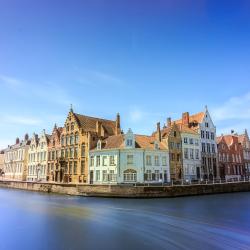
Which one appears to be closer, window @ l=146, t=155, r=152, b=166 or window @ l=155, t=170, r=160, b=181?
window @ l=146, t=155, r=152, b=166

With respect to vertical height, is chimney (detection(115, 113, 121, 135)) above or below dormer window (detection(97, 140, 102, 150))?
above

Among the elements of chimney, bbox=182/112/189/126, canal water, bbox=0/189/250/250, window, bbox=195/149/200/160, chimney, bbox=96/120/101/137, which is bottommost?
canal water, bbox=0/189/250/250

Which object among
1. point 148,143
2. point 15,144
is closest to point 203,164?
point 148,143

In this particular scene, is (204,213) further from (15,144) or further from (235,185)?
(15,144)

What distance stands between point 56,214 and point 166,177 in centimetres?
2928

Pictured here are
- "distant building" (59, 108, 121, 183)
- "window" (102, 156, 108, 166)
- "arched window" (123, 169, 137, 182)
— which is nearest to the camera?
"arched window" (123, 169, 137, 182)

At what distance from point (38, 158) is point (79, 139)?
2082cm

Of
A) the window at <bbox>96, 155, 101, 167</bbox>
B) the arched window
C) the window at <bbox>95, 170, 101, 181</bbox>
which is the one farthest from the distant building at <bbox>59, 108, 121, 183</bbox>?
the arched window

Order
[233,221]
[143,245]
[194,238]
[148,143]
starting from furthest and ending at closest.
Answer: [148,143]
[233,221]
[194,238]
[143,245]

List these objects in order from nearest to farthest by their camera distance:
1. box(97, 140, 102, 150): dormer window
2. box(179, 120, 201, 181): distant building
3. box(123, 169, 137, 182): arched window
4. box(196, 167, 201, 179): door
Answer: box(123, 169, 137, 182): arched window, box(97, 140, 102, 150): dormer window, box(179, 120, 201, 181): distant building, box(196, 167, 201, 179): door

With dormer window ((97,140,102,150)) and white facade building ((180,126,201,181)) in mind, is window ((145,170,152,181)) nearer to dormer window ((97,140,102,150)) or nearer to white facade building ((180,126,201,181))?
white facade building ((180,126,201,181))

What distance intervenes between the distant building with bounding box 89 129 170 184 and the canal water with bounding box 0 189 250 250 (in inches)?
749

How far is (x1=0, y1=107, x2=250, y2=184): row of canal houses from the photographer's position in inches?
1971

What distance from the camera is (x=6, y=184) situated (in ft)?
235
